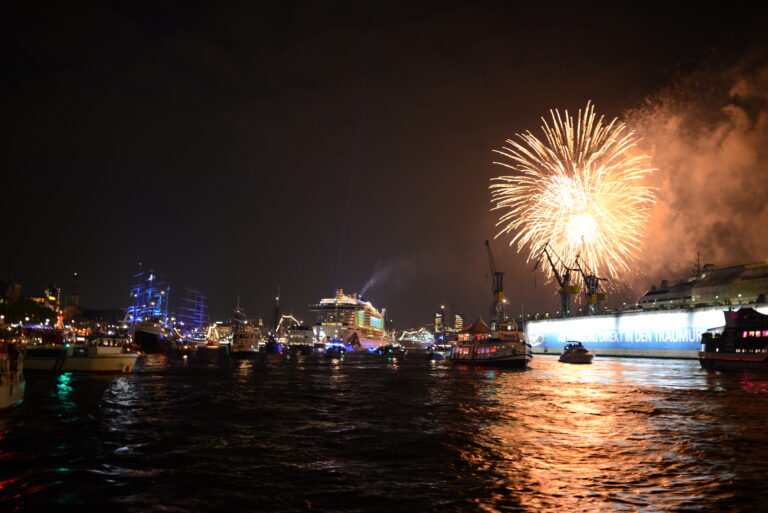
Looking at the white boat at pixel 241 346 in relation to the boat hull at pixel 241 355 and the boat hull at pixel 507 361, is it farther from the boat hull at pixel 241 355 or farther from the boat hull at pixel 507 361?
the boat hull at pixel 507 361

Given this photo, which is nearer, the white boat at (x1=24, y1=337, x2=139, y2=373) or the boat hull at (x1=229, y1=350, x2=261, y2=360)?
the white boat at (x1=24, y1=337, x2=139, y2=373)

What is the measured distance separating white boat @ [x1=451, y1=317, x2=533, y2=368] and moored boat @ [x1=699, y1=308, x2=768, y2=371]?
77.3ft

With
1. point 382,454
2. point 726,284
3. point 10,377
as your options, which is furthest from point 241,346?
point 726,284

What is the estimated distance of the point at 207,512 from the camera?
37.8 ft

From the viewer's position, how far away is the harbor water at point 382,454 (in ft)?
41.1

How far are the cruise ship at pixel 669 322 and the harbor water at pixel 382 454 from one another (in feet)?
244

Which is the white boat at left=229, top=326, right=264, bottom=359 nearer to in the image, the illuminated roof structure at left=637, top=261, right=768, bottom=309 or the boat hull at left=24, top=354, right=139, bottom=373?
the boat hull at left=24, top=354, right=139, bottom=373

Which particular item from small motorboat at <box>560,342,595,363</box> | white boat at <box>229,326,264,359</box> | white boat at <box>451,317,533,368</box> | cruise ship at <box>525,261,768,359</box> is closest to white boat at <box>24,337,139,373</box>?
white boat at <box>451,317,533,368</box>

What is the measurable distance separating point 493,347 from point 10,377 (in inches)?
2637

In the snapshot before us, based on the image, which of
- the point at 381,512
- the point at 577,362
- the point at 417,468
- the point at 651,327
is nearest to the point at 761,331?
the point at 577,362

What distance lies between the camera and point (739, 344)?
64750mm

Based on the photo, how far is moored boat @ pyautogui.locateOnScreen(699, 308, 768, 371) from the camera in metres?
61.2

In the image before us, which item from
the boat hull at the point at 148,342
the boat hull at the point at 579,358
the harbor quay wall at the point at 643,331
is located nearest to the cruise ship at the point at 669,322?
the harbor quay wall at the point at 643,331

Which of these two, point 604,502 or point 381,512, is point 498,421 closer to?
point 604,502
